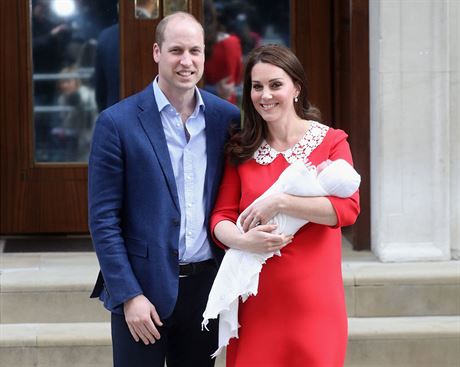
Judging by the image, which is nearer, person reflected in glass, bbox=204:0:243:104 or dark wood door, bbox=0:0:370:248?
dark wood door, bbox=0:0:370:248

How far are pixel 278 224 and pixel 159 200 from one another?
43 cm

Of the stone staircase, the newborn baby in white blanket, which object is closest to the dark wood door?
the stone staircase

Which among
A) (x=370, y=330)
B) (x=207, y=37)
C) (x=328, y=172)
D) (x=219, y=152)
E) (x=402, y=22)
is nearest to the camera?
(x=328, y=172)

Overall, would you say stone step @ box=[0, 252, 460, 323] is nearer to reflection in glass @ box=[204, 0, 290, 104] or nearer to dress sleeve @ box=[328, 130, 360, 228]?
reflection in glass @ box=[204, 0, 290, 104]

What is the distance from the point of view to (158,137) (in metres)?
4.23

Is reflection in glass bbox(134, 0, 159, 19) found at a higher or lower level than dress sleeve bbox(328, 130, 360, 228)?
higher

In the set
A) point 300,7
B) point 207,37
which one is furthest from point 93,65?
point 300,7

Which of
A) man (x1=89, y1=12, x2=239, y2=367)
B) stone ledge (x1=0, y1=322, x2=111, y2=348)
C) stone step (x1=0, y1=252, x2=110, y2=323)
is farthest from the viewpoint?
stone step (x1=0, y1=252, x2=110, y2=323)

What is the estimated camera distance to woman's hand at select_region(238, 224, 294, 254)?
407 cm

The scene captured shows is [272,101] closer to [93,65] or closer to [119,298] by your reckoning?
[119,298]

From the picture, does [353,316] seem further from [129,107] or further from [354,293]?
[129,107]

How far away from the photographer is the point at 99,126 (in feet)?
13.8

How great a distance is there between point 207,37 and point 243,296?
3648 millimetres

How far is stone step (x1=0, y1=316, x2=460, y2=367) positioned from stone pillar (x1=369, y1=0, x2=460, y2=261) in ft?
2.04
